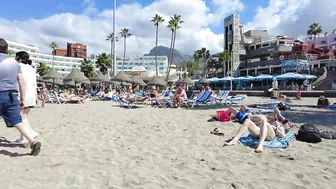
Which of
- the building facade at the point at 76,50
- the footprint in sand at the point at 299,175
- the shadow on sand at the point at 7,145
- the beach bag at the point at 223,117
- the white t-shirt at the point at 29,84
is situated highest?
the building facade at the point at 76,50

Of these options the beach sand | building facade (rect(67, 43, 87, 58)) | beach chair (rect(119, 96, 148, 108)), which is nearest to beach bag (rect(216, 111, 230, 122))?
the beach sand

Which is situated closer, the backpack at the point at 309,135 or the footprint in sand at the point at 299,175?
the footprint in sand at the point at 299,175

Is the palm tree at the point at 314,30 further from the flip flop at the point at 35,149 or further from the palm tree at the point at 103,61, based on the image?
the flip flop at the point at 35,149

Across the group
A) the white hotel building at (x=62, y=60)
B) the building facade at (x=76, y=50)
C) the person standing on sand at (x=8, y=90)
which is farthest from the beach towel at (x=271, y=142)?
the building facade at (x=76, y=50)

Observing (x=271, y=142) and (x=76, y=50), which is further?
(x=76, y=50)

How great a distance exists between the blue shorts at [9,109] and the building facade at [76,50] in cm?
14050

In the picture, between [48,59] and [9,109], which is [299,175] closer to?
[9,109]

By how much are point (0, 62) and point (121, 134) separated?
2.82 meters

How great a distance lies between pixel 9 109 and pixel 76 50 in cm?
14289

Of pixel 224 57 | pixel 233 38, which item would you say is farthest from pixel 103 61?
pixel 233 38

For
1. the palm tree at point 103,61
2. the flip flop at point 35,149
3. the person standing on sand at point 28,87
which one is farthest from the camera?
the palm tree at point 103,61

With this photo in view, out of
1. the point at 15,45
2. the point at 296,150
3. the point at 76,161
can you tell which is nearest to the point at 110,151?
the point at 76,161

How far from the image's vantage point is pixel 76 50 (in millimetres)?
137625

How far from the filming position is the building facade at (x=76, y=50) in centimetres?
13550
